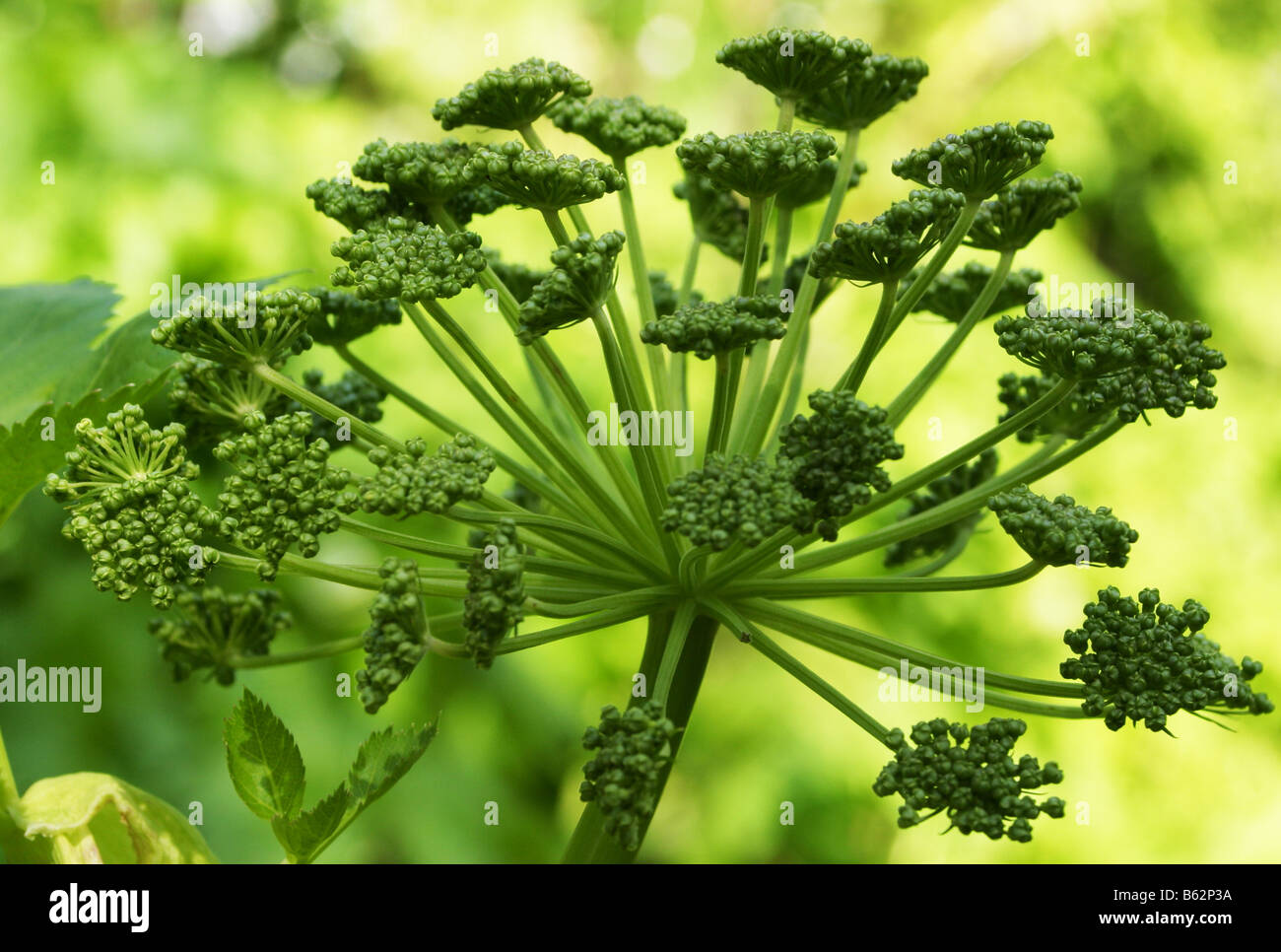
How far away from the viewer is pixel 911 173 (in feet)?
4.53

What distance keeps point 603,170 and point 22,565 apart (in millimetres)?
3403

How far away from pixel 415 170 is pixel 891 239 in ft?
1.97

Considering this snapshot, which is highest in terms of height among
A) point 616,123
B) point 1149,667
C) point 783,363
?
point 616,123

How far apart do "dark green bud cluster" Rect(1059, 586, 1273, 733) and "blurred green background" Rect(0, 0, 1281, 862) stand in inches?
37.1

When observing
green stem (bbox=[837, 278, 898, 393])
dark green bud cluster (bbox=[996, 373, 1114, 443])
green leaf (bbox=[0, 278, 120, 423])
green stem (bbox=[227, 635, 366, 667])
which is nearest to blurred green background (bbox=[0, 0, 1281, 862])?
dark green bud cluster (bbox=[996, 373, 1114, 443])

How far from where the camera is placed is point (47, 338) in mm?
1828

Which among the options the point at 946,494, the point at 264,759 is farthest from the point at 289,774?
the point at 946,494

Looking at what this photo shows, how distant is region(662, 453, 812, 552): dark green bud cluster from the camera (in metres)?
1.20

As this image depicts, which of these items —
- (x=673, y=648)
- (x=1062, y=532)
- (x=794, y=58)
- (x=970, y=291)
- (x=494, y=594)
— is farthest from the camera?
(x=970, y=291)

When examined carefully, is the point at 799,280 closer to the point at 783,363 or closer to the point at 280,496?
the point at 783,363

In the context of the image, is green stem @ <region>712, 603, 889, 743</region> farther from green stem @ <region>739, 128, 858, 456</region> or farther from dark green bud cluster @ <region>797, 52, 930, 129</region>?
dark green bud cluster @ <region>797, 52, 930, 129</region>

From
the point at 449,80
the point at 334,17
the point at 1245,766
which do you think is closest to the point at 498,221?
the point at 449,80

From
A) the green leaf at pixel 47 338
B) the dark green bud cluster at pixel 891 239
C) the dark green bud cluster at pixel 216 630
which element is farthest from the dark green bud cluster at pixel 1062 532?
the green leaf at pixel 47 338

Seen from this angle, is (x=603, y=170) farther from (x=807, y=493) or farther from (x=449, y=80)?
(x=449, y=80)
